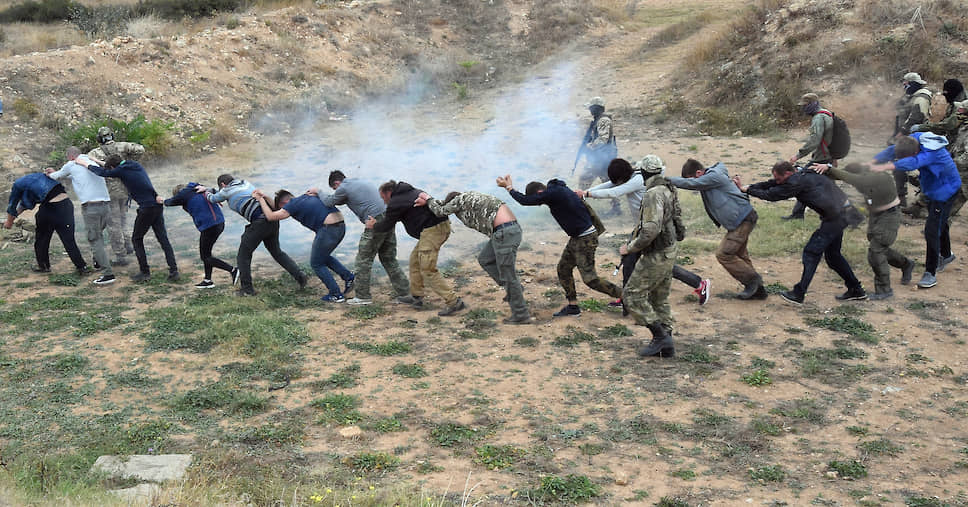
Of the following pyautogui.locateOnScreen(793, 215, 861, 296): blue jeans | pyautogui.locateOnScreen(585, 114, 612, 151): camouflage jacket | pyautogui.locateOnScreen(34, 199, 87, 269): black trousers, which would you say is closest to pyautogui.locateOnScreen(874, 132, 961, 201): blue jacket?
pyautogui.locateOnScreen(793, 215, 861, 296): blue jeans

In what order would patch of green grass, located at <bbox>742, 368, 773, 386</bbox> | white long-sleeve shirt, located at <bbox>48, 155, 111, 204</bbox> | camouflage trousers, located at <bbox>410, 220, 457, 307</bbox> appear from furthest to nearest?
white long-sleeve shirt, located at <bbox>48, 155, 111, 204</bbox>
camouflage trousers, located at <bbox>410, 220, 457, 307</bbox>
patch of green grass, located at <bbox>742, 368, 773, 386</bbox>

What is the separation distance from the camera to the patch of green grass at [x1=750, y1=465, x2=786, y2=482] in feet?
15.0

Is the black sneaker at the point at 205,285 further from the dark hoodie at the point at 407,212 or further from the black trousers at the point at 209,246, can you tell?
the dark hoodie at the point at 407,212

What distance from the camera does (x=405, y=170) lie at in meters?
13.7

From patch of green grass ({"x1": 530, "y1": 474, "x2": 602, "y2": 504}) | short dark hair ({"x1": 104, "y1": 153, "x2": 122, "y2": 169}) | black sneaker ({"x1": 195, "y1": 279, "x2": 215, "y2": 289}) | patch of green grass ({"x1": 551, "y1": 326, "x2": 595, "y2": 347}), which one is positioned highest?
short dark hair ({"x1": 104, "y1": 153, "x2": 122, "y2": 169})

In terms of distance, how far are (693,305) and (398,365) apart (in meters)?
3.19

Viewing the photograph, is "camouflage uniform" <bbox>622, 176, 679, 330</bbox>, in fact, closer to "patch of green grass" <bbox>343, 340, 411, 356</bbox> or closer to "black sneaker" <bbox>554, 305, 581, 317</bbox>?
"black sneaker" <bbox>554, 305, 581, 317</bbox>

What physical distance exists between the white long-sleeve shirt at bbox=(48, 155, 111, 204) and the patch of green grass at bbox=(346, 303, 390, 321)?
348 cm

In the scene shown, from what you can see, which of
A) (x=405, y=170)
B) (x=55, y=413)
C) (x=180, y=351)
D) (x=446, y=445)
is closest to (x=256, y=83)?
(x=405, y=170)

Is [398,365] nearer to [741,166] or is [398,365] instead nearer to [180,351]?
[180,351]

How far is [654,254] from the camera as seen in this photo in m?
6.34

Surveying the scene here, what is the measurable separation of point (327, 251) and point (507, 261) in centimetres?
210

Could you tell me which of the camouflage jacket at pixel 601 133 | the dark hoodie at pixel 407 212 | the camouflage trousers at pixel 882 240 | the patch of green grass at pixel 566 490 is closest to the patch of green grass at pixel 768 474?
the patch of green grass at pixel 566 490

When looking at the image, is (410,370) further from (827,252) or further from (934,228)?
(934,228)
